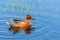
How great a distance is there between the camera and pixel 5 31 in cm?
919

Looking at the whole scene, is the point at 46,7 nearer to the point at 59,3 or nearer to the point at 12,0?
the point at 59,3

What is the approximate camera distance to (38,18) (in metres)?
10.8

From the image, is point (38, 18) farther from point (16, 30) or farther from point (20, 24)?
point (16, 30)

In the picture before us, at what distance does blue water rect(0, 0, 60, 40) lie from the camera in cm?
880

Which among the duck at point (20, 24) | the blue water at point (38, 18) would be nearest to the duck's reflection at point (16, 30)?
the duck at point (20, 24)

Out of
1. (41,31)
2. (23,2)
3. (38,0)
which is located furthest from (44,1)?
(41,31)

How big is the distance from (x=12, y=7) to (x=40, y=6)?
1.53m

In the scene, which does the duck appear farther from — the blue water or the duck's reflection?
the blue water

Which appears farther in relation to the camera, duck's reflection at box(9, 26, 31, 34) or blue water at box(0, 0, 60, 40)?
duck's reflection at box(9, 26, 31, 34)

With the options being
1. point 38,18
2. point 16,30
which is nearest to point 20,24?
point 16,30

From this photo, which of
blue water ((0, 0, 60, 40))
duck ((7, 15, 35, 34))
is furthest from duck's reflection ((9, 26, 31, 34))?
blue water ((0, 0, 60, 40))

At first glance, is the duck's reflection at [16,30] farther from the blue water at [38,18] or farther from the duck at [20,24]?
the blue water at [38,18]

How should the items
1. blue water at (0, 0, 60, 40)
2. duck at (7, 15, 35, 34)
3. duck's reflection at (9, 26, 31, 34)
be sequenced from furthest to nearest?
duck at (7, 15, 35, 34), duck's reflection at (9, 26, 31, 34), blue water at (0, 0, 60, 40)

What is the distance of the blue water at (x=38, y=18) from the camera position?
28.9ft
